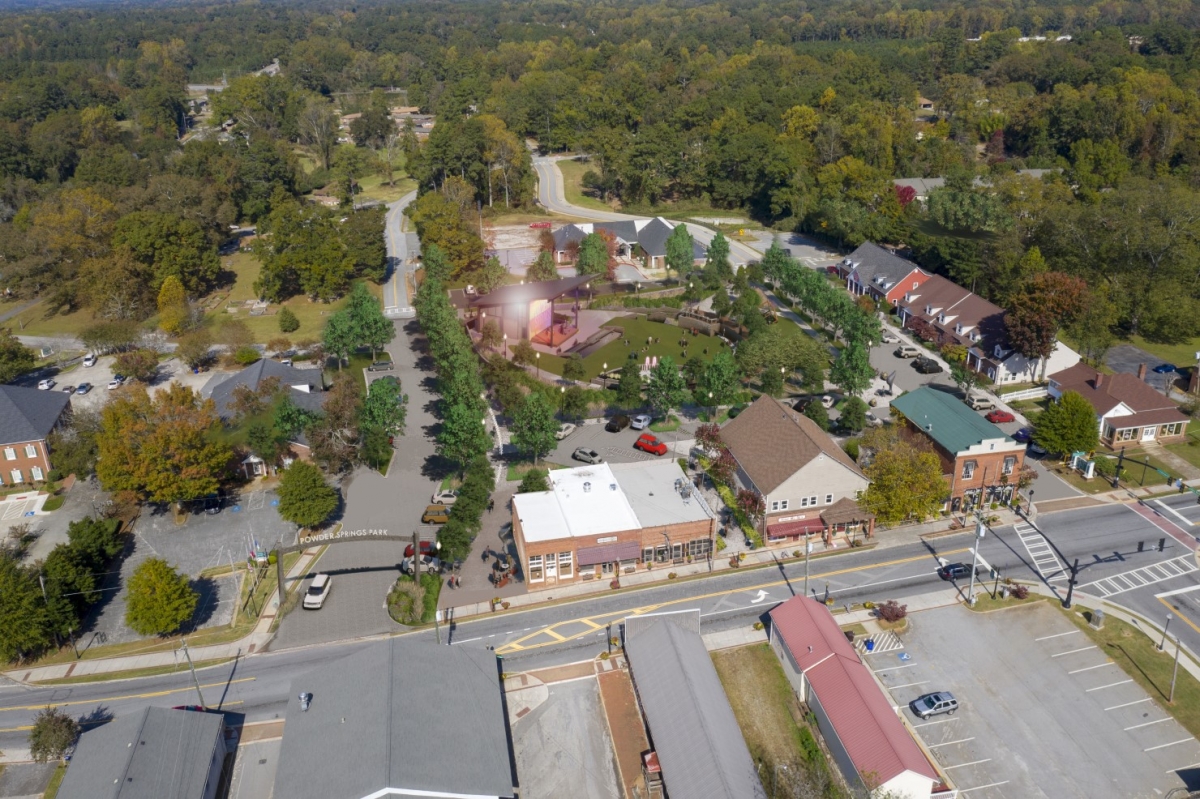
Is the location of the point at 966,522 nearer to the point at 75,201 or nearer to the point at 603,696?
the point at 603,696

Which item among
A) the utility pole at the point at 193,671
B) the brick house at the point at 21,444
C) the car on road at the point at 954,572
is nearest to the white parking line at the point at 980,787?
the car on road at the point at 954,572

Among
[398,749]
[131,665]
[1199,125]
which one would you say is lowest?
[131,665]

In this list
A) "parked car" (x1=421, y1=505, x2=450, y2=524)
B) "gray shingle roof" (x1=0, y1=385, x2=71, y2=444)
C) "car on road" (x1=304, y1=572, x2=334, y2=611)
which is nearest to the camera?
"car on road" (x1=304, y1=572, x2=334, y2=611)

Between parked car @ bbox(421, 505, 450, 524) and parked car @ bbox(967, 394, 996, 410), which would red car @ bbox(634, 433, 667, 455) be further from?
parked car @ bbox(967, 394, 996, 410)

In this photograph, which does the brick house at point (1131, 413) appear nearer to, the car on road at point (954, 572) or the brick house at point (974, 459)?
the brick house at point (974, 459)

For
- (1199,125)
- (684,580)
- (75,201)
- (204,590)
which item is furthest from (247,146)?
(1199,125)

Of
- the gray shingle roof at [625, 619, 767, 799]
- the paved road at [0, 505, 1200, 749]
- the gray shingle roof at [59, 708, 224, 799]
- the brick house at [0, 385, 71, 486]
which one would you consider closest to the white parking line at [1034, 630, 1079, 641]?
the paved road at [0, 505, 1200, 749]

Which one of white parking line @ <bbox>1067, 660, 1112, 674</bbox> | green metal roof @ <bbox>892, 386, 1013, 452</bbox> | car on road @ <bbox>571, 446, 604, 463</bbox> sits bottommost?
white parking line @ <bbox>1067, 660, 1112, 674</bbox>
